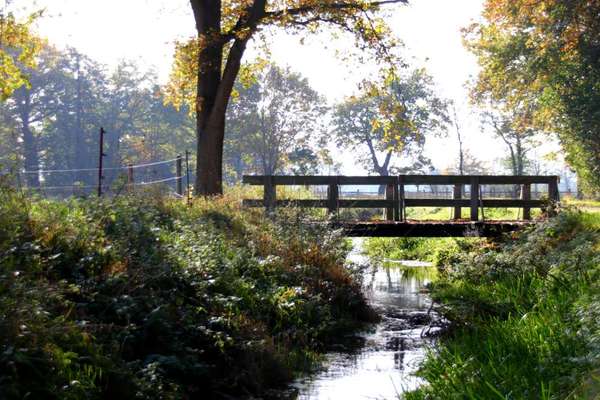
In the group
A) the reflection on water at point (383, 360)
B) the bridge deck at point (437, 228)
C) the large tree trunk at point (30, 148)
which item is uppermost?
the large tree trunk at point (30, 148)

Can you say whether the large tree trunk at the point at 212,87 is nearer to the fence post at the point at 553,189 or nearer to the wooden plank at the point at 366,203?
the wooden plank at the point at 366,203

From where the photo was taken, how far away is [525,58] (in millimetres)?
36906

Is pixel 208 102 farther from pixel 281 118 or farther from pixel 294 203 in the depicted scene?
pixel 281 118

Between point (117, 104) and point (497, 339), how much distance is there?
8038 cm

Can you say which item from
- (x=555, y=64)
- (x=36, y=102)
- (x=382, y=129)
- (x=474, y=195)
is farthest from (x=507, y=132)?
(x=474, y=195)

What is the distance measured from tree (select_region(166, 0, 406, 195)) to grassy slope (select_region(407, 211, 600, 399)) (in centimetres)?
770

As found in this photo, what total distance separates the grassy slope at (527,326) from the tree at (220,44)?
25.3 feet

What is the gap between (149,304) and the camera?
9.31m

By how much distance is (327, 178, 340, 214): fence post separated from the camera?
65.9 feet

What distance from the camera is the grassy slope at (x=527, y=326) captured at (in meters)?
7.36

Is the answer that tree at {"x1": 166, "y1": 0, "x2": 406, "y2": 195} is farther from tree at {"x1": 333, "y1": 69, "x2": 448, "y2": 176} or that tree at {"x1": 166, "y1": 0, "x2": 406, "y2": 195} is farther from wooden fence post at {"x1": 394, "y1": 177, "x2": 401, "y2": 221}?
tree at {"x1": 333, "y1": 69, "x2": 448, "y2": 176}

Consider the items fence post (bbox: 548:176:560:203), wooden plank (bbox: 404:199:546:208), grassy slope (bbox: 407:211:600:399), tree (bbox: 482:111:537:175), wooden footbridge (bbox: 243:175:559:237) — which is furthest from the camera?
tree (bbox: 482:111:537:175)

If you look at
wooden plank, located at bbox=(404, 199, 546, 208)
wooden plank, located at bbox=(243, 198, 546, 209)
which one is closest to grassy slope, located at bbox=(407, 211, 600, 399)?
wooden plank, located at bbox=(243, 198, 546, 209)

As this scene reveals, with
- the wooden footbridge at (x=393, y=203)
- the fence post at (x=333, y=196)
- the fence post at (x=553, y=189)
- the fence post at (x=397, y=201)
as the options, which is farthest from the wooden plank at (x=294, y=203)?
the fence post at (x=553, y=189)
